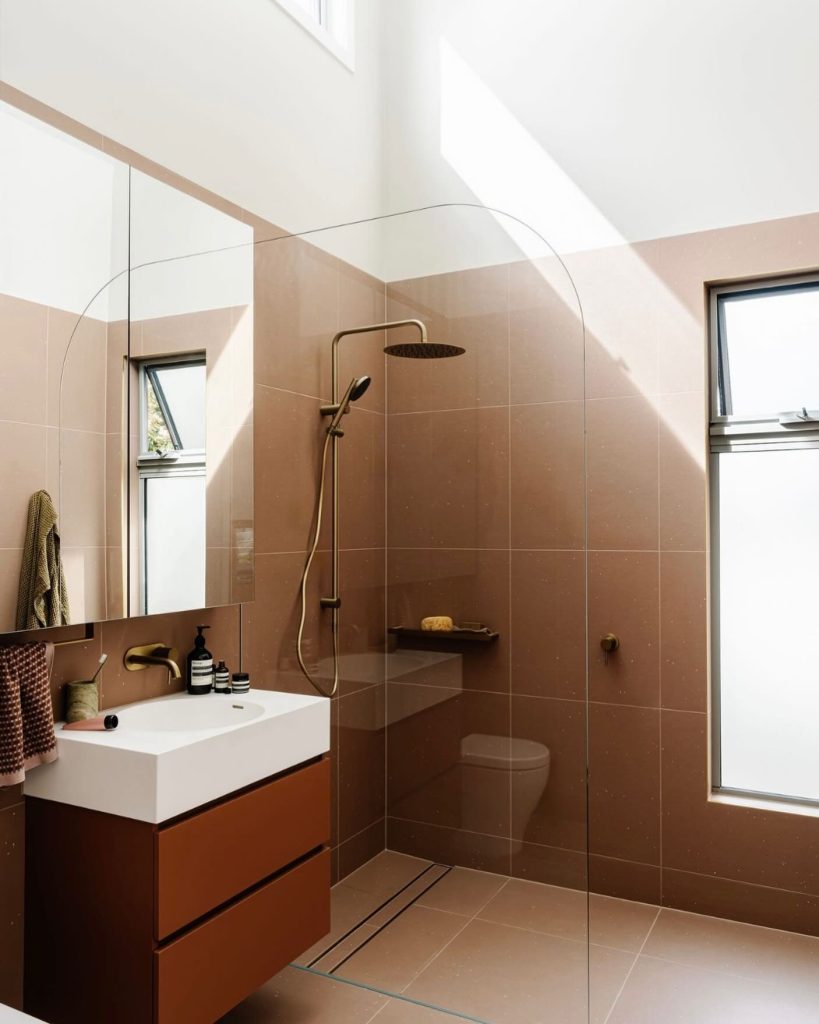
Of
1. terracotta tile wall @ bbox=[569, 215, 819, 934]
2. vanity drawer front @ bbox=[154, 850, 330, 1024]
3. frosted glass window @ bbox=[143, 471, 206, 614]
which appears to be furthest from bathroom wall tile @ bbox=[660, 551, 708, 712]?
frosted glass window @ bbox=[143, 471, 206, 614]

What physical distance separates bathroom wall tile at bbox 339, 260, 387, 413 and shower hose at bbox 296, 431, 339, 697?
19cm

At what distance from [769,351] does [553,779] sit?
1.72 m

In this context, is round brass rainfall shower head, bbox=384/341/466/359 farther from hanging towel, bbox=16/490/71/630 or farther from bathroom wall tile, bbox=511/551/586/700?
hanging towel, bbox=16/490/71/630

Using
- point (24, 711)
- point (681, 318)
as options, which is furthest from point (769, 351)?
point (24, 711)

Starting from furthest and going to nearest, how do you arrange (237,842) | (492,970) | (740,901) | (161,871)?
1. (740,901)
2. (492,970)
3. (237,842)
4. (161,871)

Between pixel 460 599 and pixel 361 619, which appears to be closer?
pixel 460 599

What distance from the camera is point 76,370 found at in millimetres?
1909

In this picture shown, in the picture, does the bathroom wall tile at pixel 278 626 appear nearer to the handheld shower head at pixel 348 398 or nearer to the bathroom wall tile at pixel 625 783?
the handheld shower head at pixel 348 398

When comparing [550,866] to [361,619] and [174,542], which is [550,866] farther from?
[174,542]

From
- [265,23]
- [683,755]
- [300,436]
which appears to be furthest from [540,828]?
[265,23]

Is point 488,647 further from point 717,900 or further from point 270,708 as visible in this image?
point 717,900

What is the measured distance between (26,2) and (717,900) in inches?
130

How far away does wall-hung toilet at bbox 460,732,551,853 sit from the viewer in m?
2.15

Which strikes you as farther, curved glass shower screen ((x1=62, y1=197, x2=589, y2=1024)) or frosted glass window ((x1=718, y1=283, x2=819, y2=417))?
frosted glass window ((x1=718, y1=283, x2=819, y2=417))
